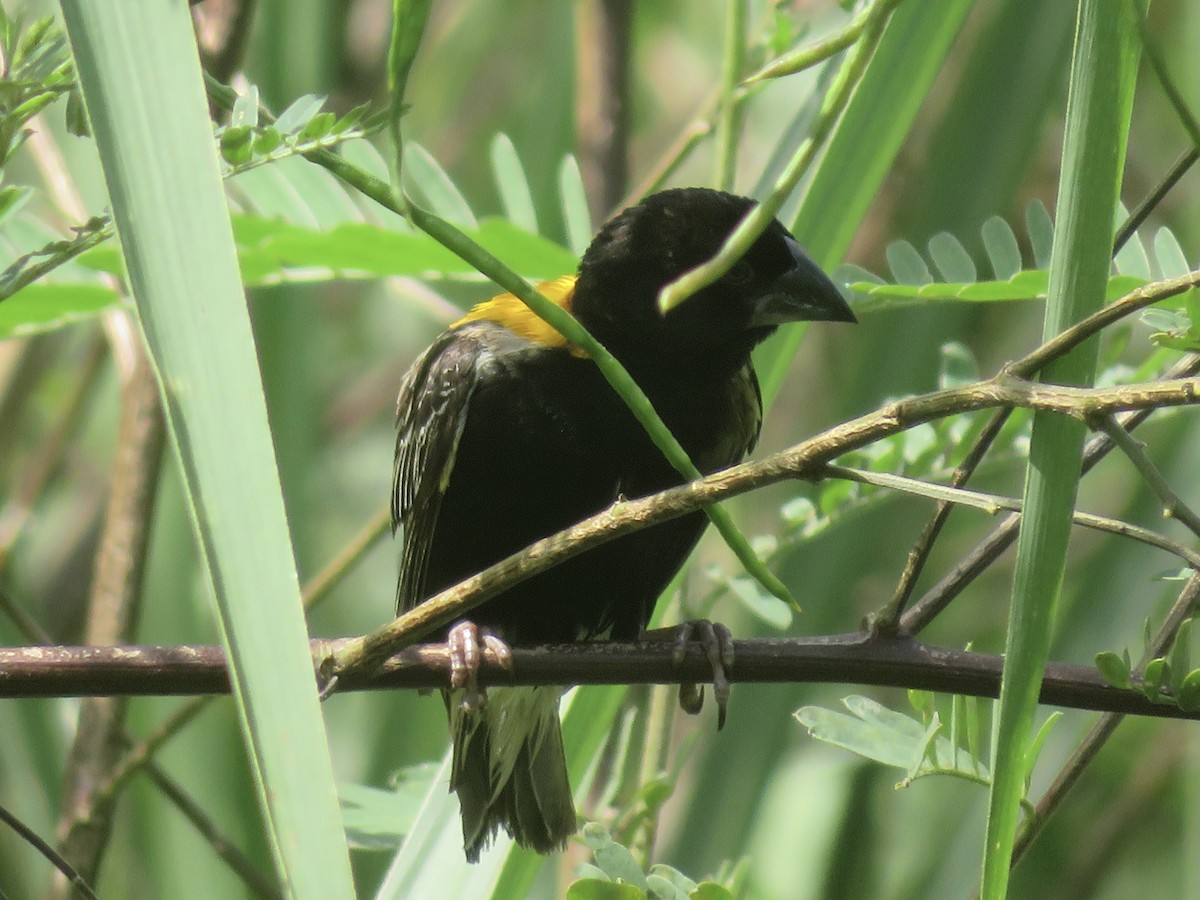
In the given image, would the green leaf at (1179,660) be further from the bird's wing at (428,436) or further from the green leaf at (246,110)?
the bird's wing at (428,436)

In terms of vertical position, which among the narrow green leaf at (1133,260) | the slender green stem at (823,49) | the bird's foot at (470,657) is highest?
the slender green stem at (823,49)

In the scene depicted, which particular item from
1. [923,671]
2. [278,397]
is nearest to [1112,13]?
[923,671]

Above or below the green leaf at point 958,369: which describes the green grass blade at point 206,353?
above

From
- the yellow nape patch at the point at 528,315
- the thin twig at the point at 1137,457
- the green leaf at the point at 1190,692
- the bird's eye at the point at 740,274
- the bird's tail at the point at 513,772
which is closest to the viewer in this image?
the thin twig at the point at 1137,457

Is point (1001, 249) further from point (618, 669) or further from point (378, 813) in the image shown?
point (378, 813)

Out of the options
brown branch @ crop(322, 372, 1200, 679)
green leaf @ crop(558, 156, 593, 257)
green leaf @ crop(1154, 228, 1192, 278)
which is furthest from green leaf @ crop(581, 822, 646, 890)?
green leaf @ crop(558, 156, 593, 257)

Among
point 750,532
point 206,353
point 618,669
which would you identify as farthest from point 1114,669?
point 750,532

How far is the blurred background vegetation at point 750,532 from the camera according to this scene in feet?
12.1

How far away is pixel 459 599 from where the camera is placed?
154cm

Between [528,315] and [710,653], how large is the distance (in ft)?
4.22

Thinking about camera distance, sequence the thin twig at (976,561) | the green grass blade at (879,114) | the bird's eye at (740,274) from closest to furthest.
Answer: the thin twig at (976,561) → the green grass blade at (879,114) → the bird's eye at (740,274)

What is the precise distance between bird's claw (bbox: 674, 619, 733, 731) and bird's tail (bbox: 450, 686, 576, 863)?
242 millimetres

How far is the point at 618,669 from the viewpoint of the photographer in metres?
1.87

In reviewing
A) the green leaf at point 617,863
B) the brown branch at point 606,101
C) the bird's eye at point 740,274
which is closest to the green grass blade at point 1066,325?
the green leaf at point 617,863
